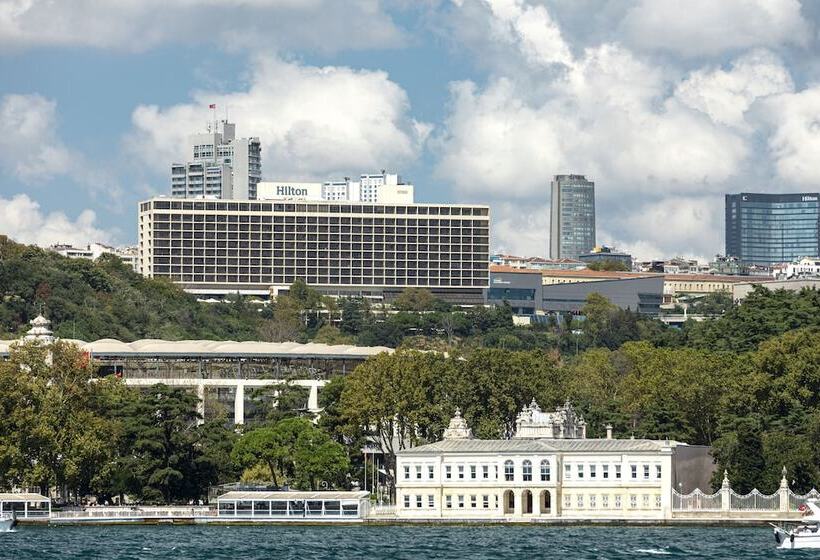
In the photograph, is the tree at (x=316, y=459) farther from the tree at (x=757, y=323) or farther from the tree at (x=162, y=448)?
the tree at (x=757, y=323)

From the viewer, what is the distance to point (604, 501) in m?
111

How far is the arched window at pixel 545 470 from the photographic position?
A: 113 metres

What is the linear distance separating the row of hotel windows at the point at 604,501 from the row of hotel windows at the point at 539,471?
0.96 meters

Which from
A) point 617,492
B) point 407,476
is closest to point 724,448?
point 617,492

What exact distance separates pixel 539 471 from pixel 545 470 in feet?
1.10

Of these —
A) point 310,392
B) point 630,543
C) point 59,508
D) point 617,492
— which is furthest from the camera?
point 310,392

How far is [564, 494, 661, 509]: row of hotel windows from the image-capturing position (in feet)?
362

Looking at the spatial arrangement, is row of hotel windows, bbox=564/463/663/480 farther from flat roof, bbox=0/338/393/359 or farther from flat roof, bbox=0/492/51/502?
flat roof, bbox=0/338/393/359

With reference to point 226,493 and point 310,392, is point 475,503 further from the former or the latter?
point 310,392

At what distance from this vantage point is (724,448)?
4496 inches

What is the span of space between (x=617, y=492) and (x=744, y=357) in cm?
3579

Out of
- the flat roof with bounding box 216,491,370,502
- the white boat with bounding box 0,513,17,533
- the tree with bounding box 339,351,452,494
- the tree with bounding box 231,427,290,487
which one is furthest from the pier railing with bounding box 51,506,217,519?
the tree with bounding box 339,351,452,494

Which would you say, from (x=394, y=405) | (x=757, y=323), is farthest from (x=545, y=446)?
(x=757, y=323)

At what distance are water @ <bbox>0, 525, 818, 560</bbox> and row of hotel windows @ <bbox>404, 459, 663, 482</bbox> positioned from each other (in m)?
3.73
